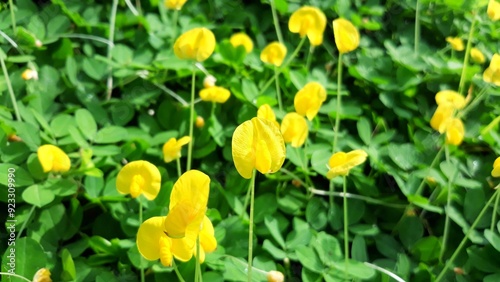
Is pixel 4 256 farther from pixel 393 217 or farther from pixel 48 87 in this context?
pixel 393 217

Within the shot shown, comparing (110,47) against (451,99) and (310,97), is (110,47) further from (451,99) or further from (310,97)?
(451,99)

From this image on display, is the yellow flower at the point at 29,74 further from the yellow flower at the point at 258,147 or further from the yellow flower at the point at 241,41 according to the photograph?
the yellow flower at the point at 258,147

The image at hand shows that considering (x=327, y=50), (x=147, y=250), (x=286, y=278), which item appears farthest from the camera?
(x=327, y=50)

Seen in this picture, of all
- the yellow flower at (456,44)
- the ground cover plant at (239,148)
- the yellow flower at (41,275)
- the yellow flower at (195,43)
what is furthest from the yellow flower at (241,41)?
the yellow flower at (41,275)

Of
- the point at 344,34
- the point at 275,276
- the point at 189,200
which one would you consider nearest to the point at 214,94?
the point at 344,34

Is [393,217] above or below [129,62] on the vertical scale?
below

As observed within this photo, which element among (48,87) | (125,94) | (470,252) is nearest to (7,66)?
(48,87)

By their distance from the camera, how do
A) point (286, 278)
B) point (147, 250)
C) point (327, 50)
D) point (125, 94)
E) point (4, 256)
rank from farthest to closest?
1. point (327, 50)
2. point (125, 94)
3. point (286, 278)
4. point (4, 256)
5. point (147, 250)
